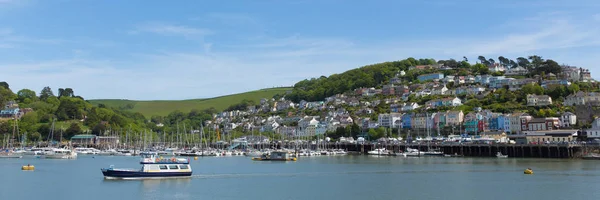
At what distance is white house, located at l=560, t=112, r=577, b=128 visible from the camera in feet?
318

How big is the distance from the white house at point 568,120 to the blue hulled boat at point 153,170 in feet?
242

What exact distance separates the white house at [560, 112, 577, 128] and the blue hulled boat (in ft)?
242

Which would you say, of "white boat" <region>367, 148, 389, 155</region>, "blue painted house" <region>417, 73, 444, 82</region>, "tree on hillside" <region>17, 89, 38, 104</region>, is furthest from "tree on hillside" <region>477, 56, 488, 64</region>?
"tree on hillside" <region>17, 89, 38, 104</region>

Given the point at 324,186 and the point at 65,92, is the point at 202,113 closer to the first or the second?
the point at 65,92

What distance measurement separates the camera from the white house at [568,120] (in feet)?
318

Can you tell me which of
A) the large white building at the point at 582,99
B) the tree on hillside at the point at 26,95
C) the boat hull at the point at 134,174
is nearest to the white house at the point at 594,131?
the large white building at the point at 582,99

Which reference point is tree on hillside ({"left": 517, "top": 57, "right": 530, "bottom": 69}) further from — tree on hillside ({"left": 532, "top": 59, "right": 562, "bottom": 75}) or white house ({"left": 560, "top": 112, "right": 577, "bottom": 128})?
white house ({"left": 560, "top": 112, "right": 577, "bottom": 128})

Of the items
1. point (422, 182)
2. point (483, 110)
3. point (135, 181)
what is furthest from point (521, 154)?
point (135, 181)

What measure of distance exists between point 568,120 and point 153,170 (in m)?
77.9

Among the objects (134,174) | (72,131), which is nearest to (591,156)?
(134,174)

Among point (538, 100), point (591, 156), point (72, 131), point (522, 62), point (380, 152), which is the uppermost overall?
point (522, 62)

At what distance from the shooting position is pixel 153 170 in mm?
43188

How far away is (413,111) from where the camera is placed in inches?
5015

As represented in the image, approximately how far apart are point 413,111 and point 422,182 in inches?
3392
